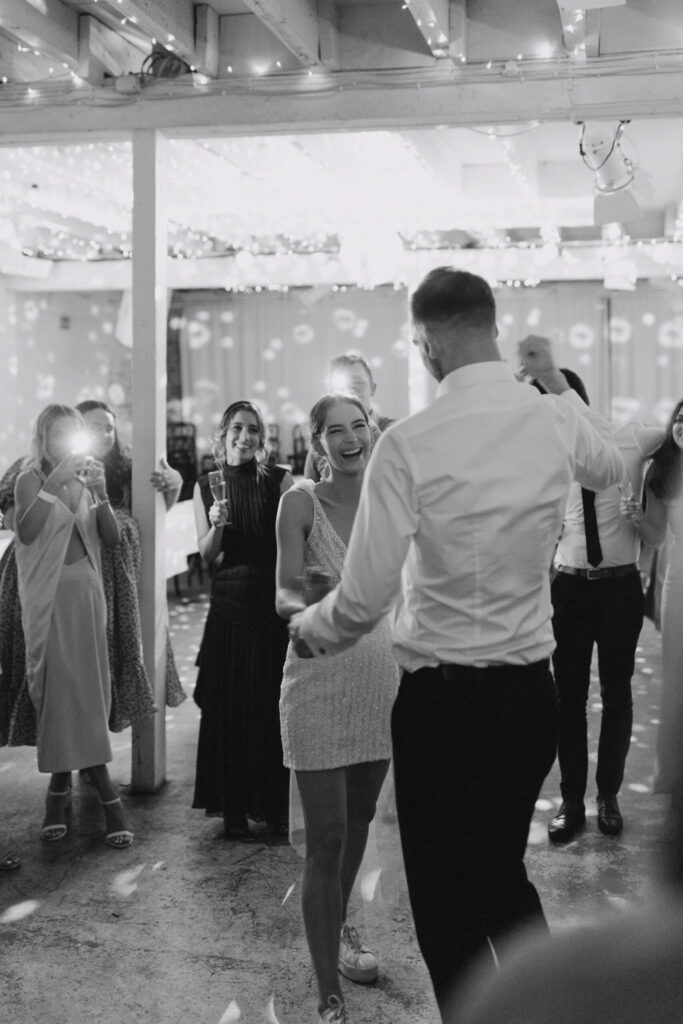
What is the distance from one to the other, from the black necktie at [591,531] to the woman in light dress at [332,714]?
1176 mm

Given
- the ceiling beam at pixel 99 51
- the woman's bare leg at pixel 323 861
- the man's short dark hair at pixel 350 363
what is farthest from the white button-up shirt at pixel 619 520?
the ceiling beam at pixel 99 51

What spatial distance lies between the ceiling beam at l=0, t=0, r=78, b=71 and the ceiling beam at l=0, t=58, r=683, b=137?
20cm

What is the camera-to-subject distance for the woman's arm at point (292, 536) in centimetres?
233

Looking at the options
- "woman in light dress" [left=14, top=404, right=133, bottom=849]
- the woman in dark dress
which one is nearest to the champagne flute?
the woman in dark dress

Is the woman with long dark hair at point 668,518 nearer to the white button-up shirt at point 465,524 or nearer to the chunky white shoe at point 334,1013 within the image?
the white button-up shirt at point 465,524

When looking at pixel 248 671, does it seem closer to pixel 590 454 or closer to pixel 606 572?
pixel 606 572

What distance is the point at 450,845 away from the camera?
184 centimetres

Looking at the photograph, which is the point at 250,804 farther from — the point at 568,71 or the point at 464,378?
the point at 568,71

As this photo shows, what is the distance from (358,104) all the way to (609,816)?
8.76 feet

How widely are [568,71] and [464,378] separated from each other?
225 cm

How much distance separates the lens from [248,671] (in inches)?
138

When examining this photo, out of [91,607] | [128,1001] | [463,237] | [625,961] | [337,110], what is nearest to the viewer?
[625,961]

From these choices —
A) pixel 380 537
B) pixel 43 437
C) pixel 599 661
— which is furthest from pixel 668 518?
pixel 43 437

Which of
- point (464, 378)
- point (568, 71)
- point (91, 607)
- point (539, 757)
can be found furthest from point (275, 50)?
point (539, 757)
